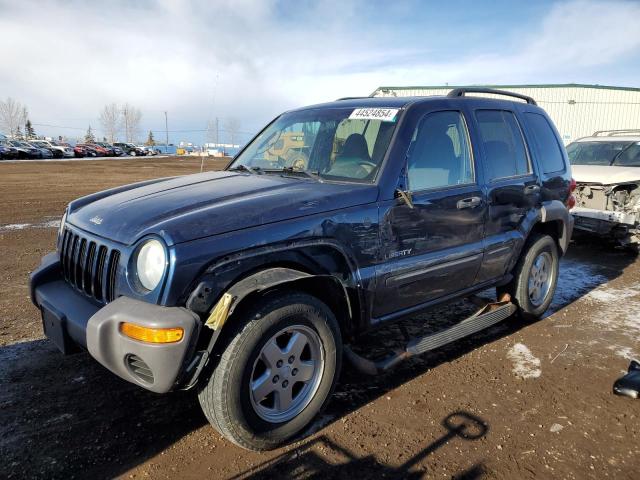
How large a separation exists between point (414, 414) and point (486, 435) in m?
0.44

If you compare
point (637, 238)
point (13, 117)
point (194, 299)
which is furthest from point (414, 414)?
point (13, 117)

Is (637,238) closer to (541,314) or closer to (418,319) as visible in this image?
(541,314)

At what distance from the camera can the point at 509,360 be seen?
13.2 ft

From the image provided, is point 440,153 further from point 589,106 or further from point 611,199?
point 589,106

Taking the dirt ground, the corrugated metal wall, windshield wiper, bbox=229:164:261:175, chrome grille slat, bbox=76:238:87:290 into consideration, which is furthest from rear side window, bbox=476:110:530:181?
the corrugated metal wall

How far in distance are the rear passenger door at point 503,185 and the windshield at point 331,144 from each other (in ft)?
3.16

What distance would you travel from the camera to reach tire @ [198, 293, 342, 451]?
2551 millimetres

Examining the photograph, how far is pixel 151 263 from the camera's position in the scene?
252cm

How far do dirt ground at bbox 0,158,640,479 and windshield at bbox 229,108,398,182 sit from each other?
1537 millimetres

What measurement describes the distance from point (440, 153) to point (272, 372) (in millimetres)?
1985

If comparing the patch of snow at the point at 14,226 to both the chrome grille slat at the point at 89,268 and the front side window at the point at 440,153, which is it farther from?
the front side window at the point at 440,153

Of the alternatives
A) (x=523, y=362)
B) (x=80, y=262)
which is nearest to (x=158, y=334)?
(x=80, y=262)

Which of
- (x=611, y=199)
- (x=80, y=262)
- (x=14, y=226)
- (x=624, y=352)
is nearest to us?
(x=80, y=262)

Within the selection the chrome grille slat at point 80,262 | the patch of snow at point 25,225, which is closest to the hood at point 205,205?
the chrome grille slat at point 80,262
